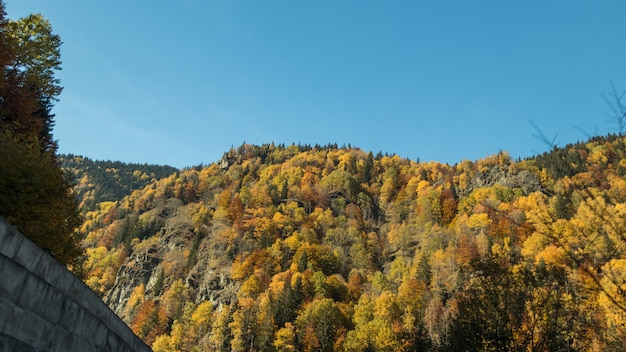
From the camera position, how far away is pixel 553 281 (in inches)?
782

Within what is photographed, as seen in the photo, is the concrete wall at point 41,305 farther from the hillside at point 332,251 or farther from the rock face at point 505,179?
the rock face at point 505,179

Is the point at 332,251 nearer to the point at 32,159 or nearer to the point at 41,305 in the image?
the point at 32,159

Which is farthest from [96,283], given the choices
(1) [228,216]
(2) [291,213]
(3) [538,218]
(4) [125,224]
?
(3) [538,218]

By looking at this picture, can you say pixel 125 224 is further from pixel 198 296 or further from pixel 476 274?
pixel 476 274

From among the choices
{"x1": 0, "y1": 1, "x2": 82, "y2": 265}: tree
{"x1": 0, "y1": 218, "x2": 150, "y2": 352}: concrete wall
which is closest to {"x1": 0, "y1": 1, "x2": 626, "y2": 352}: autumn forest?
{"x1": 0, "y1": 1, "x2": 82, "y2": 265}: tree

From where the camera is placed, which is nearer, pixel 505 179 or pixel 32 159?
pixel 32 159

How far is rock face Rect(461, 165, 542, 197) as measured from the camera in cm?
13901

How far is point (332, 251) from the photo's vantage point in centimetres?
12581

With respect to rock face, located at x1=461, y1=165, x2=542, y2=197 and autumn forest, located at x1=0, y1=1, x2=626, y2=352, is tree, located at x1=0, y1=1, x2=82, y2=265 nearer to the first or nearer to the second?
autumn forest, located at x1=0, y1=1, x2=626, y2=352

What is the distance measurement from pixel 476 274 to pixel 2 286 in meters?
19.5

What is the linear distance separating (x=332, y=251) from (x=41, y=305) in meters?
120

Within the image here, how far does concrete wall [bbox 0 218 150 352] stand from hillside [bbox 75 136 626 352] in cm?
1686

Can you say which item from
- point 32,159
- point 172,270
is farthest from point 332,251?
point 32,159

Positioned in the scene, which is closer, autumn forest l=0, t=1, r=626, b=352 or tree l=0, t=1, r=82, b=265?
tree l=0, t=1, r=82, b=265
